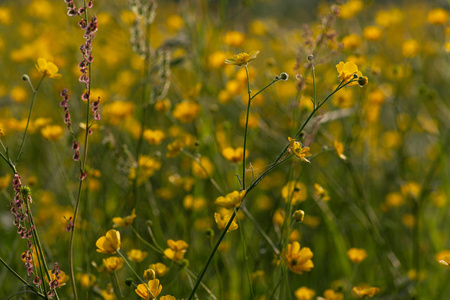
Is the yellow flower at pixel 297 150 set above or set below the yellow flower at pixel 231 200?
above

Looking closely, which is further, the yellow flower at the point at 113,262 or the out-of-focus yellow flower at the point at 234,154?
the out-of-focus yellow flower at the point at 234,154

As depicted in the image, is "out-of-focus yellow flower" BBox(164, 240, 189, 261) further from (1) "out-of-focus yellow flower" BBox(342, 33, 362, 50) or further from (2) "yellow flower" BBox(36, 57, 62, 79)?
(1) "out-of-focus yellow flower" BBox(342, 33, 362, 50)

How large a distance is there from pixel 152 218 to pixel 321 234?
27.8 inches

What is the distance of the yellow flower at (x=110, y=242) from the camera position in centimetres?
98

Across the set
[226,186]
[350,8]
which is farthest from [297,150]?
[350,8]

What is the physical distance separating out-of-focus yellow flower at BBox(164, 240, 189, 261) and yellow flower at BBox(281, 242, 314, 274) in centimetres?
23

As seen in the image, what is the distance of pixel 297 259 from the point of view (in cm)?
111

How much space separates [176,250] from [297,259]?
273 millimetres

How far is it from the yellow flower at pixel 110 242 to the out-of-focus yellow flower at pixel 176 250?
145 mm

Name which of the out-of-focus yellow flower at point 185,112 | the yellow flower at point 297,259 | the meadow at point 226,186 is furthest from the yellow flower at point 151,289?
the out-of-focus yellow flower at point 185,112

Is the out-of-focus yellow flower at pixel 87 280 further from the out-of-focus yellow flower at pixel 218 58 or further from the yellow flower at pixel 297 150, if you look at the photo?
the out-of-focus yellow flower at pixel 218 58

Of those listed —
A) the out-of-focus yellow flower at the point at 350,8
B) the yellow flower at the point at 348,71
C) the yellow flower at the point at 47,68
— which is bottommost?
the yellow flower at the point at 47,68

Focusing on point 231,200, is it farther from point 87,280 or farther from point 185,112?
point 185,112

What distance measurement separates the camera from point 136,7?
1.46 meters
